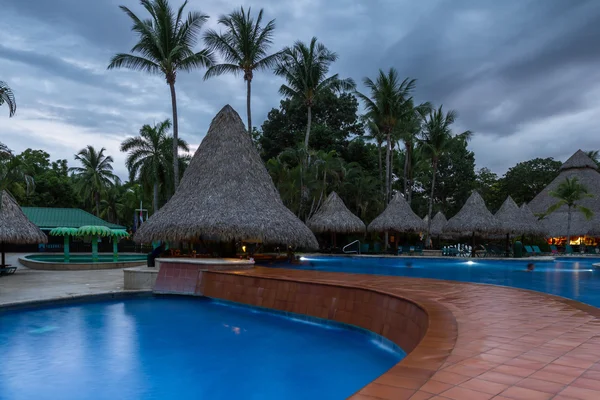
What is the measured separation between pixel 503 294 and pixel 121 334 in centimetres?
616

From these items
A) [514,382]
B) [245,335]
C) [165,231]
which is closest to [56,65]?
A: [165,231]

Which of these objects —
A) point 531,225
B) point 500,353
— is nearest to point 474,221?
point 531,225

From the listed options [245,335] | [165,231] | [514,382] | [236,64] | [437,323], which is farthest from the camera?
[236,64]

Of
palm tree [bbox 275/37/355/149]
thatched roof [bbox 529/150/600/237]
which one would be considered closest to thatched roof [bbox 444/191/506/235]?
palm tree [bbox 275/37/355/149]

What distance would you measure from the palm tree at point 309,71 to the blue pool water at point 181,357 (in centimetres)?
1820

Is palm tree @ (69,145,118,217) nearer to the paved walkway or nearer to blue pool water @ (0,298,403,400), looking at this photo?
the paved walkway

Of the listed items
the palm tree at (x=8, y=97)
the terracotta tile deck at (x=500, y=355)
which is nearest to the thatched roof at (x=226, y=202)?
the palm tree at (x=8, y=97)

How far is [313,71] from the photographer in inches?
1004

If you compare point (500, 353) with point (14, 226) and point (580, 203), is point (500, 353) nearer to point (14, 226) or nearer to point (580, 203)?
point (14, 226)

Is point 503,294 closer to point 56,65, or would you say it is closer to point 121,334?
point 121,334

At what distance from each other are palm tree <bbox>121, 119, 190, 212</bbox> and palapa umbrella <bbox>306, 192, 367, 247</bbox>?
965 cm

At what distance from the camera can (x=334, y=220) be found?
78.4ft

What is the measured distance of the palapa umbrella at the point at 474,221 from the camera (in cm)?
2284

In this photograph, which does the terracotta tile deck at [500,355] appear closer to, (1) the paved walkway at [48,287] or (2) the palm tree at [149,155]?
(1) the paved walkway at [48,287]
